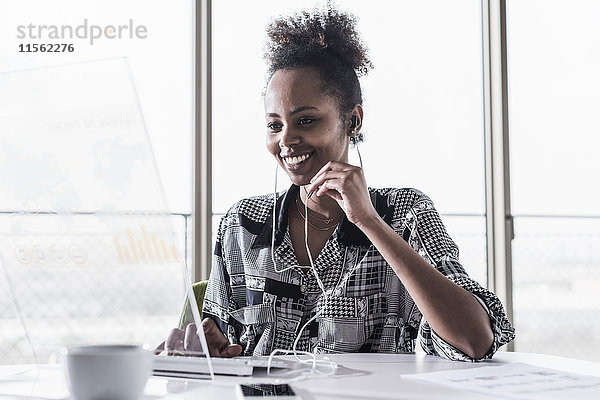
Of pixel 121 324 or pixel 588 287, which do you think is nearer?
pixel 121 324

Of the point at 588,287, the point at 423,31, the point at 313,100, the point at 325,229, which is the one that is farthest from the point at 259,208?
the point at 588,287

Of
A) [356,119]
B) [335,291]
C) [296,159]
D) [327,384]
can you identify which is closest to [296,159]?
[296,159]

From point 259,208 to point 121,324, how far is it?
0.86 meters

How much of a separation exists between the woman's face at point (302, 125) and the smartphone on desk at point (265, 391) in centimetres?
79

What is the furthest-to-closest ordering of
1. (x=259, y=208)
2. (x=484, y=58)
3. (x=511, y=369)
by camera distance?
(x=484, y=58) → (x=259, y=208) → (x=511, y=369)

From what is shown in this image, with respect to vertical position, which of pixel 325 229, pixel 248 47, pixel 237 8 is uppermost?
pixel 237 8

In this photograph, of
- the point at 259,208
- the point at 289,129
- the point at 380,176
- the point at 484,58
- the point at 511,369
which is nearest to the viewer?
the point at 511,369

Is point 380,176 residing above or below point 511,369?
above

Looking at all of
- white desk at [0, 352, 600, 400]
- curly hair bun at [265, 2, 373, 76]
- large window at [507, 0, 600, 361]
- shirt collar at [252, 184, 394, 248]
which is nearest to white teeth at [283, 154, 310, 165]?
shirt collar at [252, 184, 394, 248]

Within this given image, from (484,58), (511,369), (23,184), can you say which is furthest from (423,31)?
(23,184)

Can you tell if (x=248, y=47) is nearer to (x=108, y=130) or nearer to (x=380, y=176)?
(x=380, y=176)

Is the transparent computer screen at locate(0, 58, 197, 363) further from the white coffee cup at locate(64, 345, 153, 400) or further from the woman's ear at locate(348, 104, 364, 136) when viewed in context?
the woman's ear at locate(348, 104, 364, 136)

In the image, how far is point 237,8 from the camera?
2.77 metres

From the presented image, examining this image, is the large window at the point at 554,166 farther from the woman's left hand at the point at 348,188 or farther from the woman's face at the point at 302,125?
the woman's left hand at the point at 348,188
